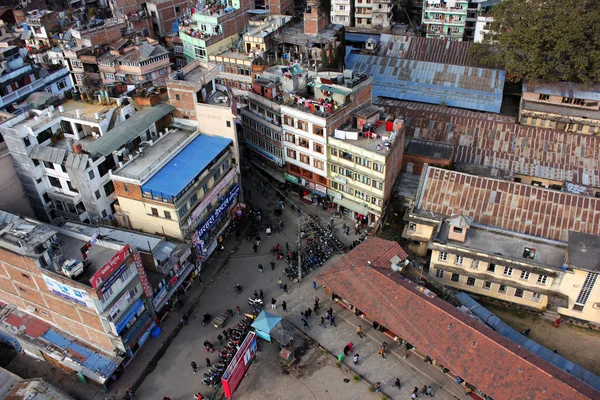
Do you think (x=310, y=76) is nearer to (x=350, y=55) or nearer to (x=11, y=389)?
(x=350, y=55)

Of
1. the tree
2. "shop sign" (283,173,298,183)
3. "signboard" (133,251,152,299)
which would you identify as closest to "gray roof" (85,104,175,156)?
"signboard" (133,251,152,299)

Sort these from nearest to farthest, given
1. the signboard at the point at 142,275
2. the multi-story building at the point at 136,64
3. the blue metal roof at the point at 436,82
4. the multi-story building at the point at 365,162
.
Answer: the signboard at the point at 142,275, the multi-story building at the point at 365,162, the multi-story building at the point at 136,64, the blue metal roof at the point at 436,82

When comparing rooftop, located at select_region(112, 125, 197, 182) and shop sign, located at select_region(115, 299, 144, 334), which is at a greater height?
rooftop, located at select_region(112, 125, 197, 182)

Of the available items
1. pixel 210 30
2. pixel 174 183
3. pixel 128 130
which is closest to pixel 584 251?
pixel 174 183

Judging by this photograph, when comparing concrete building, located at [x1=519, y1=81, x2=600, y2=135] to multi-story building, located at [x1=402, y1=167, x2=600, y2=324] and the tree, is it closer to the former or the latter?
the tree

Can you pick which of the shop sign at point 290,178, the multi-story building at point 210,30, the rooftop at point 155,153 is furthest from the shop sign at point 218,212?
the multi-story building at point 210,30

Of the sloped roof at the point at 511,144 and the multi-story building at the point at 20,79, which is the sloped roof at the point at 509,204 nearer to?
the sloped roof at the point at 511,144
